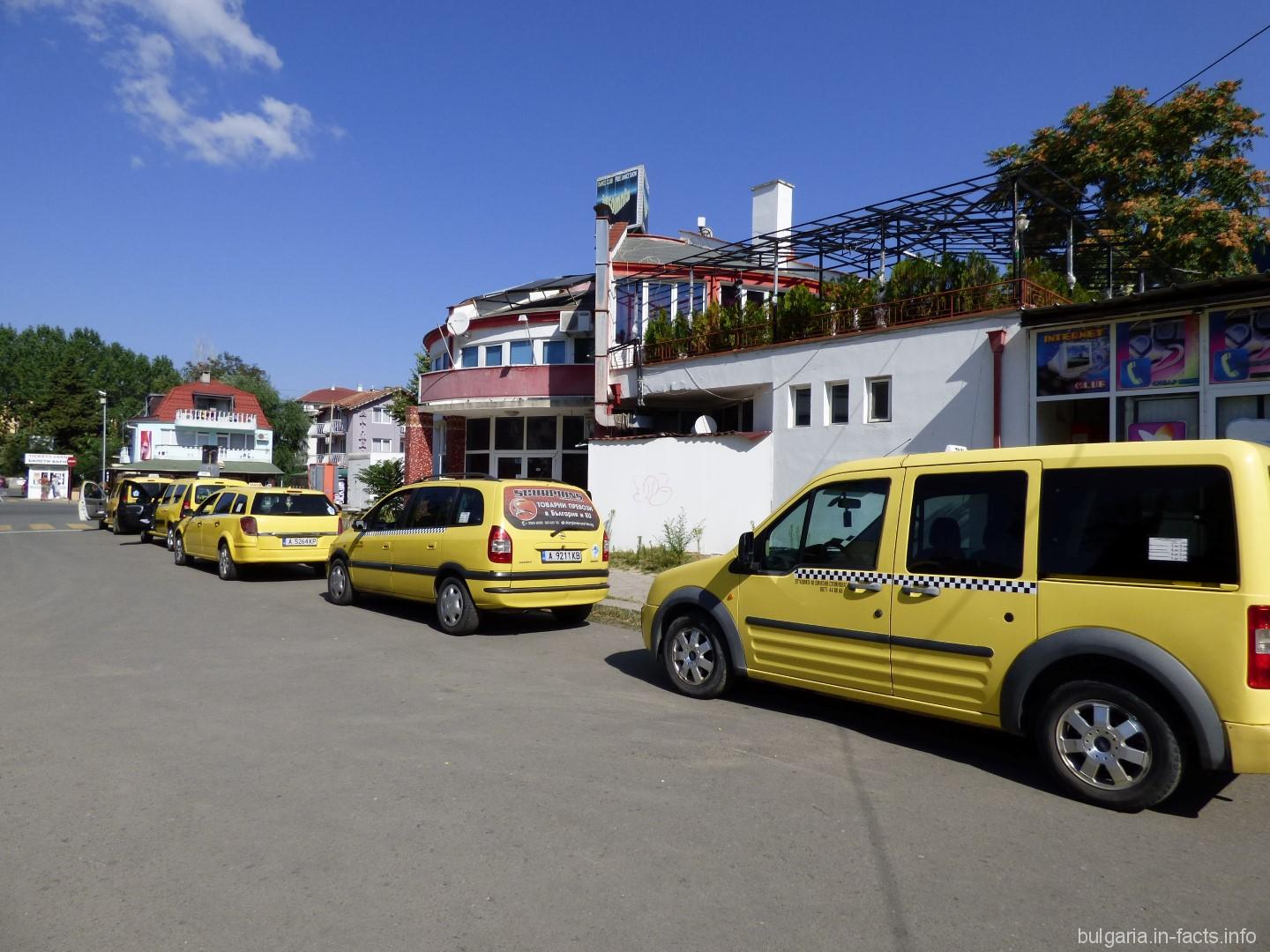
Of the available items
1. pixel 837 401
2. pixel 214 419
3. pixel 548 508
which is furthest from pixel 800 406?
pixel 214 419

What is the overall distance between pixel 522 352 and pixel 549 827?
2208 cm

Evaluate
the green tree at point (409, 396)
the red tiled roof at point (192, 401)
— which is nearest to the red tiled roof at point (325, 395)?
the red tiled roof at point (192, 401)

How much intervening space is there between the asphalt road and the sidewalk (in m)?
4.49

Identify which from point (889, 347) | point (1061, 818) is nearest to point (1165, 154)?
point (889, 347)

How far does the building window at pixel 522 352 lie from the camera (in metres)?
25.2

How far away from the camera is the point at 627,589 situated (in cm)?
1348

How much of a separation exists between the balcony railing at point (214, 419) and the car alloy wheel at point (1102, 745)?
7664cm

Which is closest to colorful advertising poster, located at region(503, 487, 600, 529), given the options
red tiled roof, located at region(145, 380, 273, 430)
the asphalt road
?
the asphalt road

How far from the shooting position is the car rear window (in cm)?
439

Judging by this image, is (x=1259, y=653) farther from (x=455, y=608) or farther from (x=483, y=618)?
(x=483, y=618)

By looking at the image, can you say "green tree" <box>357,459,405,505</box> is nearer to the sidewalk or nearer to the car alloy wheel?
the sidewalk

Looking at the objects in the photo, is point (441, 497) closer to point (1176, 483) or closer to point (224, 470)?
point (1176, 483)

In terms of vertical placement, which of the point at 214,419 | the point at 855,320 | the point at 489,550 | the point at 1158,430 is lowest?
the point at 489,550

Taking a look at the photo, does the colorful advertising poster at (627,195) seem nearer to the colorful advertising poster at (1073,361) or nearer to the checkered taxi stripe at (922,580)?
the colorful advertising poster at (1073,361)
